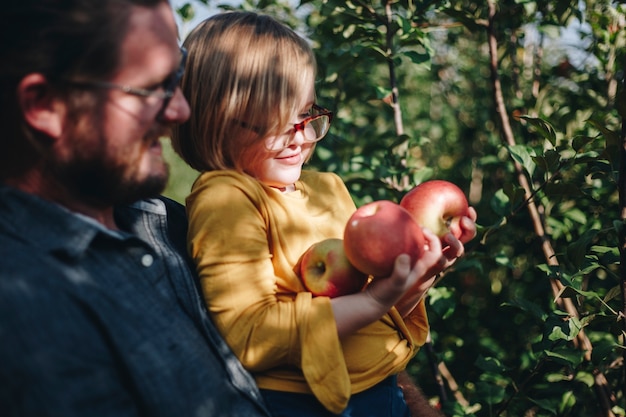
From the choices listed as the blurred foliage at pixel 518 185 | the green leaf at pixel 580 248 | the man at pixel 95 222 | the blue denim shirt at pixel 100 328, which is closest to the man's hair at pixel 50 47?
the man at pixel 95 222

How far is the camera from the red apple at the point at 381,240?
1.34 metres

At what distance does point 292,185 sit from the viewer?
1.70m

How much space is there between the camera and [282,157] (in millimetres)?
1580

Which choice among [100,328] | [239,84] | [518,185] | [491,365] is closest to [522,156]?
[518,185]

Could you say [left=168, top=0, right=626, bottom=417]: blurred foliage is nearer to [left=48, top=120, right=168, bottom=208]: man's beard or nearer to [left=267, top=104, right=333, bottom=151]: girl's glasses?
[left=267, top=104, right=333, bottom=151]: girl's glasses

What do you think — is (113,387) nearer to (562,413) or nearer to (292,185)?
(292,185)

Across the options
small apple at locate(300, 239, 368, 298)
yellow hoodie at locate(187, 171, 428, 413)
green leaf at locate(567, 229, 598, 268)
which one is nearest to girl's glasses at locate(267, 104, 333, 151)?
yellow hoodie at locate(187, 171, 428, 413)

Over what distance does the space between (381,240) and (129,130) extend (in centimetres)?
54

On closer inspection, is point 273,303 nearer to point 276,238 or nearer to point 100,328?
point 276,238

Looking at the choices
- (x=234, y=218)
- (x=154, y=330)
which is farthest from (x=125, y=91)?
(x=154, y=330)

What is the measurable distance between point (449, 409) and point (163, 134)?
4.22ft

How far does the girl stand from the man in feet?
0.32

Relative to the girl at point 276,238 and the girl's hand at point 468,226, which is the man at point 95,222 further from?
the girl's hand at point 468,226

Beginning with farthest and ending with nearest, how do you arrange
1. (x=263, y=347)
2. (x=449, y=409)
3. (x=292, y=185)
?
(x=449, y=409) < (x=292, y=185) < (x=263, y=347)
